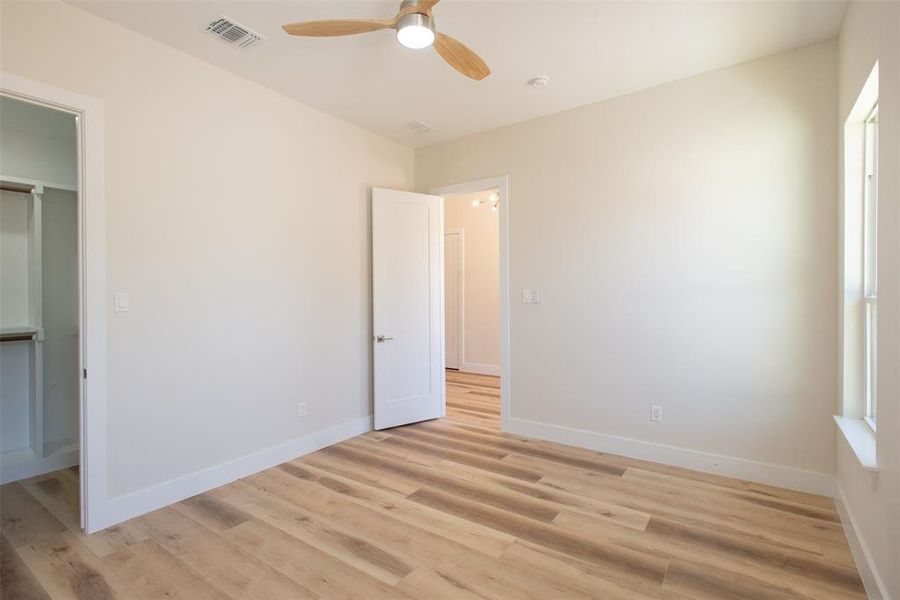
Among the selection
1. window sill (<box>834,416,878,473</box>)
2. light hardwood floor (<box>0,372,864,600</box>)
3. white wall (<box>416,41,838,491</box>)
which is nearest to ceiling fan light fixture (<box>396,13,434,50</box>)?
white wall (<box>416,41,838,491</box>)

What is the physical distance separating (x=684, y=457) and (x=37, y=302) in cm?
492

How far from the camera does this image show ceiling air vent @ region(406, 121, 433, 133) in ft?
12.4

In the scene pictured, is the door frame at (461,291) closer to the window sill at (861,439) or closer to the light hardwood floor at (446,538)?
the light hardwood floor at (446,538)

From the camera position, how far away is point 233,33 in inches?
96.4

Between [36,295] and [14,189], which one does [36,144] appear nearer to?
[14,189]

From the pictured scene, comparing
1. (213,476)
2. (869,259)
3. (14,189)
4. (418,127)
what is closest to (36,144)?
(14,189)

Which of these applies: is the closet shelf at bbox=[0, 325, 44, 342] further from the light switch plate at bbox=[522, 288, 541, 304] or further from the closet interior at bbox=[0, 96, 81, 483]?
the light switch plate at bbox=[522, 288, 541, 304]

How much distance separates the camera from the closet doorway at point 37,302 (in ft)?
9.87

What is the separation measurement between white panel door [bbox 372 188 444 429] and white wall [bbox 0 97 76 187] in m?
2.35

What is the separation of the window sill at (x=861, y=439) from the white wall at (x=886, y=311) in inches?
2.4

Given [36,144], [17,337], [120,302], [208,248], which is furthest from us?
[36,144]

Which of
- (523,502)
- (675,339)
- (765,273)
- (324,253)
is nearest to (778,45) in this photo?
(765,273)

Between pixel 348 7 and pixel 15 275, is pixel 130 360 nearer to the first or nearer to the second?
pixel 15 275

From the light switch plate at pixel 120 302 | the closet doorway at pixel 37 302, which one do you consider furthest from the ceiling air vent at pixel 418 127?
the light switch plate at pixel 120 302
